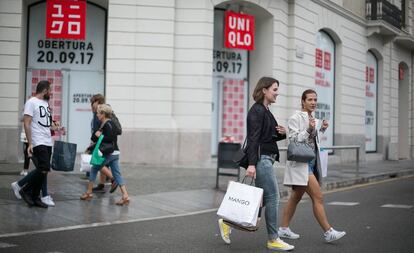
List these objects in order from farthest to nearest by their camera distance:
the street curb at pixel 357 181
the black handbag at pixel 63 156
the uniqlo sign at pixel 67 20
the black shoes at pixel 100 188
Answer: the uniqlo sign at pixel 67 20 → the street curb at pixel 357 181 → the black shoes at pixel 100 188 → the black handbag at pixel 63 156

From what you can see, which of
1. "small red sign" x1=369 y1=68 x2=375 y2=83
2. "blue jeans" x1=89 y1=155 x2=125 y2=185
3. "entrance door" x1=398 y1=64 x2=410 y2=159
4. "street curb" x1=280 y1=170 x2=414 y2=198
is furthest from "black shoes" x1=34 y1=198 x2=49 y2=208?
"entrance door" x1=398 y1=64 x2=410 y2=159

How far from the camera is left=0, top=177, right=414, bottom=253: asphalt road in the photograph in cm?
663

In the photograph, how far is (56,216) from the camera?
27.8 feet

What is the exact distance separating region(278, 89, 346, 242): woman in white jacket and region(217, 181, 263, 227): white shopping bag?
0.84 m

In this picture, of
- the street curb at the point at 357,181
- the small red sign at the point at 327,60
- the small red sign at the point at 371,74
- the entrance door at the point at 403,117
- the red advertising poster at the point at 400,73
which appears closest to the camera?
the street curb at the point at 357,181

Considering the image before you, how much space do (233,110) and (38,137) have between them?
35.1ft

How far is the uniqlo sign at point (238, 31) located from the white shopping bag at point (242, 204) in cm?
1177

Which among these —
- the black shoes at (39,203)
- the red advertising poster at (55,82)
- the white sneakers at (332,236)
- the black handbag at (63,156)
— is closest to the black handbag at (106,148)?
the black handbag at (63,156)

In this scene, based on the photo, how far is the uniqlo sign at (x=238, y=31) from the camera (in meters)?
17.7

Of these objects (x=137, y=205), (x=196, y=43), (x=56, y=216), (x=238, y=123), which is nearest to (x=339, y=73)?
(x=238, y=123)

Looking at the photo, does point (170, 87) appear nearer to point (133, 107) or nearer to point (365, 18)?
point (133, 107)

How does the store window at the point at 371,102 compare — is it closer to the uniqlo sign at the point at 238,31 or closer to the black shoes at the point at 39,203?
the uniqlo sign at the point at 238,31

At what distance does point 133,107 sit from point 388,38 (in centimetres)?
1444

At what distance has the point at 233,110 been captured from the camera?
1886 cm
